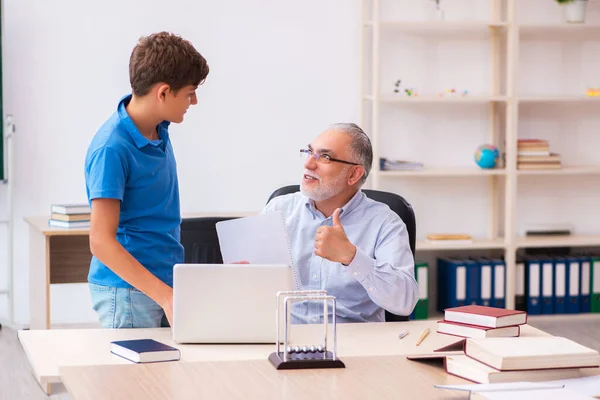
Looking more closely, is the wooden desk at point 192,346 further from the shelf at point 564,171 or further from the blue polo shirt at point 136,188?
the shelf at point 564,171

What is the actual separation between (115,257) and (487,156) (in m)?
3.36

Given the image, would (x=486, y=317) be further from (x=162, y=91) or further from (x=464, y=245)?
(x=464, y=245)

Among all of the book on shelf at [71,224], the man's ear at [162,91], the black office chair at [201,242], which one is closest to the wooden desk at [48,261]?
the book on shelf at [71,224]

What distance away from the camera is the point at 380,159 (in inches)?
197

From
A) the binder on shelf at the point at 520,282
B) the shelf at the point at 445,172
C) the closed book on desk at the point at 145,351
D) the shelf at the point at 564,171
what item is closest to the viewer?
the closed book on desk at the point at 145,351

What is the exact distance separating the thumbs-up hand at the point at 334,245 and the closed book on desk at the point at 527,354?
493 millimetres

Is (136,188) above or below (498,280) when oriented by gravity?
above

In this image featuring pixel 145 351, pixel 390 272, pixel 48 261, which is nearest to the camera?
pixel 145 351

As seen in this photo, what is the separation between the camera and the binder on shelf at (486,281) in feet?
16.6

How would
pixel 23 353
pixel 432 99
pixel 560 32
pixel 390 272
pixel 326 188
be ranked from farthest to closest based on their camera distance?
pixel 560 32 < pixel 432 99 < pixel 23 353 < pixel 326 188 < pixel 390 272

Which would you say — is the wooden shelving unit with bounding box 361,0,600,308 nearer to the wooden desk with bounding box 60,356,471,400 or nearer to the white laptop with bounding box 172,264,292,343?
the white laptop with bounding box 172,264,292,343

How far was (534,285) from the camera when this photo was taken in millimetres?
5121

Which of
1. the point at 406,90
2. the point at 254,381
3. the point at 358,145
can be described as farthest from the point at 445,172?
the point at 254,381

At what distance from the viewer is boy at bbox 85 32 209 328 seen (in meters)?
2.11
